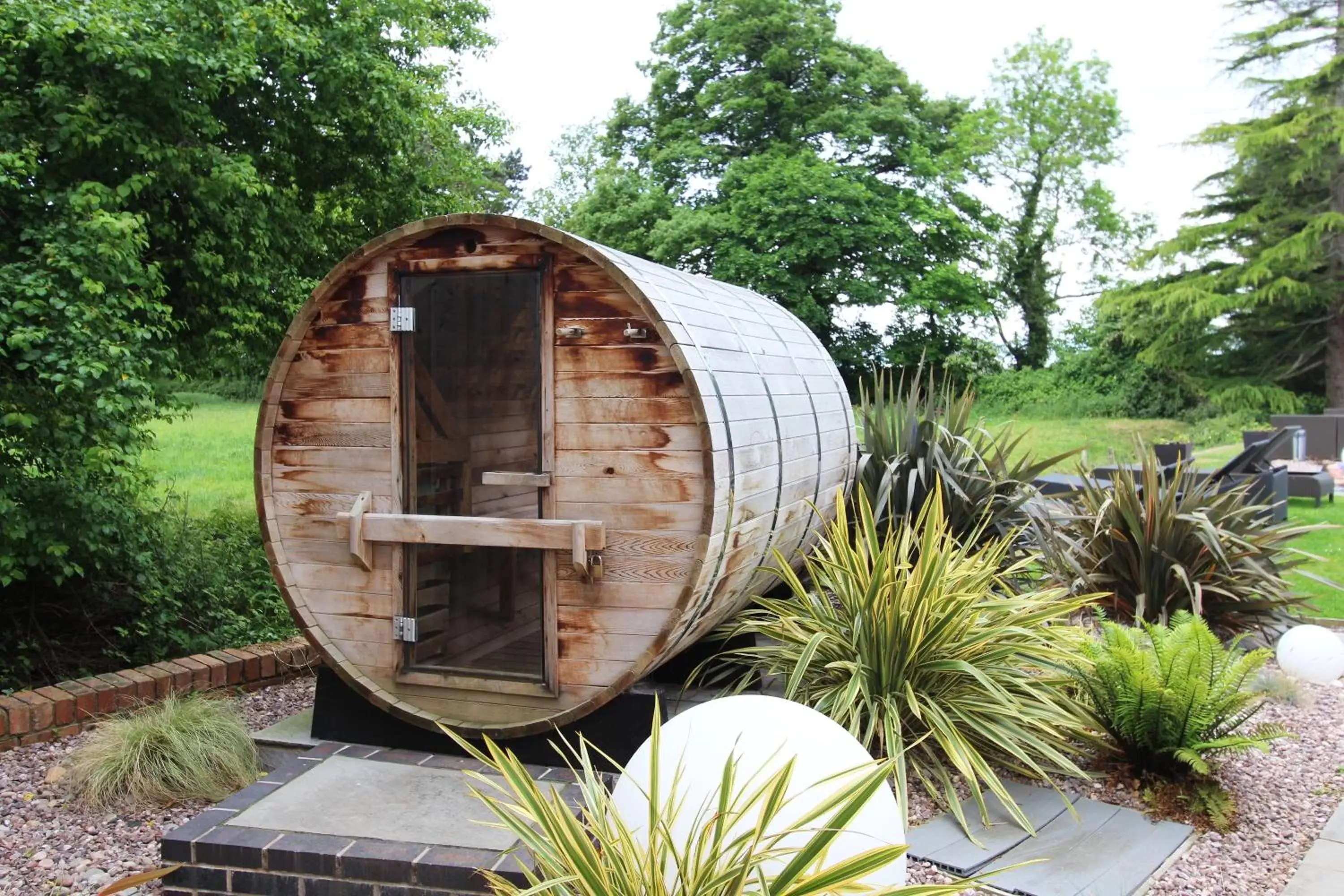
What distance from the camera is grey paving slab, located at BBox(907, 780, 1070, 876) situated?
10.3 feet

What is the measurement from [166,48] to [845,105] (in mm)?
18694

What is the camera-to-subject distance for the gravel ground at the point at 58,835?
3100mm

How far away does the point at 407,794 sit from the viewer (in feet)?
11.1

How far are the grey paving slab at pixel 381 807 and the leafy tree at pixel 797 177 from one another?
1728cm

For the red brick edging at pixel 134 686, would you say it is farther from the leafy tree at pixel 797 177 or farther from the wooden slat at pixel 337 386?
the leafy tree at pixel 797 177

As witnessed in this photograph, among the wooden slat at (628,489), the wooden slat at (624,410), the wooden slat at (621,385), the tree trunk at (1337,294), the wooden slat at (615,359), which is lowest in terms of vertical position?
the wooden slat at (628,489)

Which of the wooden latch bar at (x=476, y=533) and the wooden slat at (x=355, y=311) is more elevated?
the wooden slat at (x=355, y=311)

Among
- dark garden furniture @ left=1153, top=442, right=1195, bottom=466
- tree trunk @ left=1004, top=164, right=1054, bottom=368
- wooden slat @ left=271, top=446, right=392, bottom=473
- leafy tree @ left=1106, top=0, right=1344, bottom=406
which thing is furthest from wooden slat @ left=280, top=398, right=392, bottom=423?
A: tree trunk @ left=1004, top=164, right=1054, bottom=368

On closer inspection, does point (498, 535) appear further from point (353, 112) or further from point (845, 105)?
point (845, 105)

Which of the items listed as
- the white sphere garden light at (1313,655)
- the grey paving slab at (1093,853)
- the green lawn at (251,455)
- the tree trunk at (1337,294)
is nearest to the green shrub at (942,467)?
the green lawn at (251,455)

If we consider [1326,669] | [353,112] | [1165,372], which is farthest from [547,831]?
[1165,372]

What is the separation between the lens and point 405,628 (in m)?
3.86

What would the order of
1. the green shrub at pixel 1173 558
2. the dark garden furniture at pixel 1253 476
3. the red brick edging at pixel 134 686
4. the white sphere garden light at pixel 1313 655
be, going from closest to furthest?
the red brick edging at pixel 134 686 < the white sphere garden light at pixel 1313 655 < the green shrub at pixel 1173 558 < the dark garden furniture at pixel 1253 476

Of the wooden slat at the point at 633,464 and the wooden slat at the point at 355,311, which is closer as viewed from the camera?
the wooden slat at the point at 633,464
